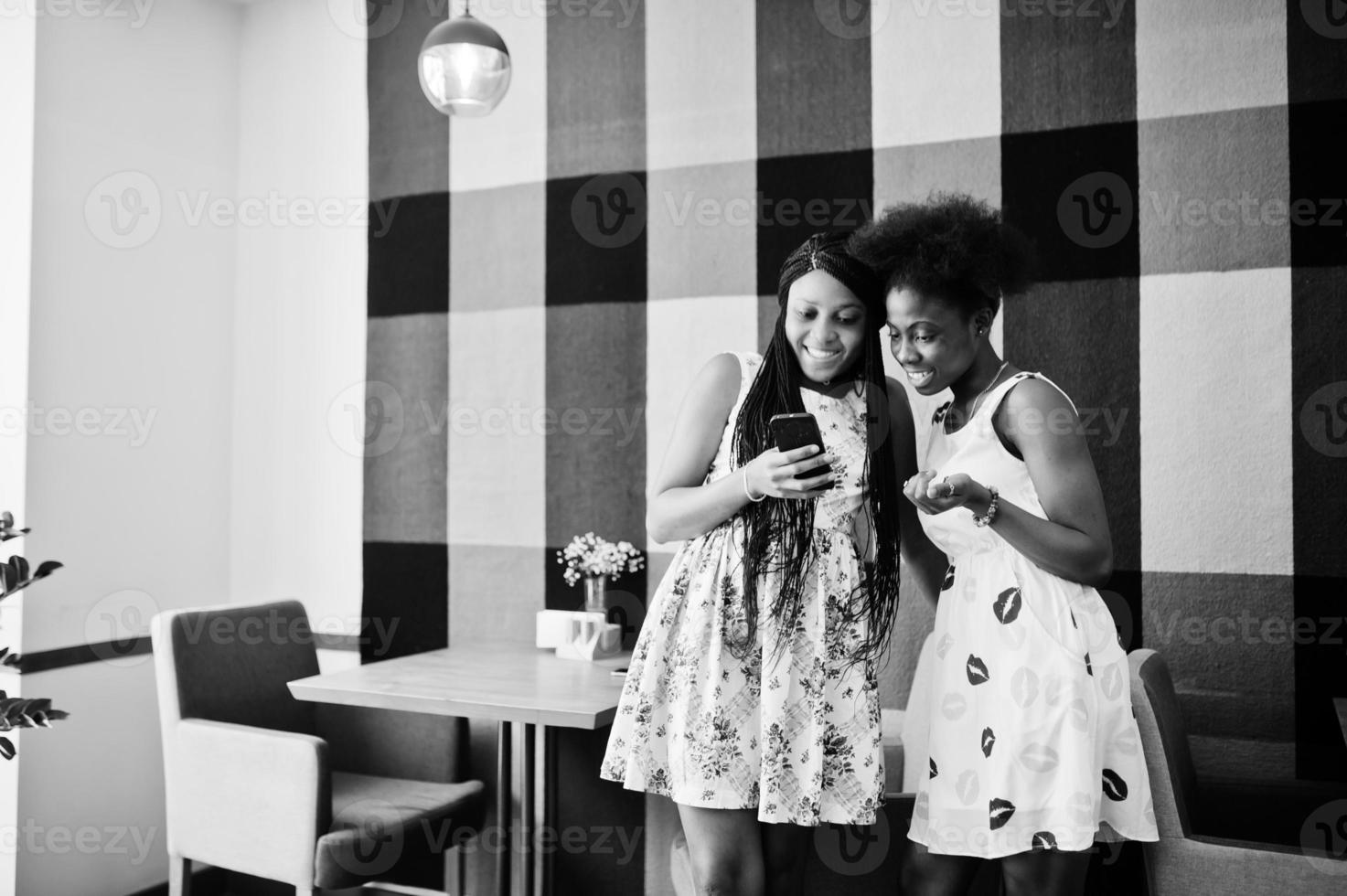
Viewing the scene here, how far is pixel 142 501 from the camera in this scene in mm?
3215

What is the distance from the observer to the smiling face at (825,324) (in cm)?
169

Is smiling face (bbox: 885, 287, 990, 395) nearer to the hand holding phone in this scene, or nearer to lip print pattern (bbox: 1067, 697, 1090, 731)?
the hand holding phone

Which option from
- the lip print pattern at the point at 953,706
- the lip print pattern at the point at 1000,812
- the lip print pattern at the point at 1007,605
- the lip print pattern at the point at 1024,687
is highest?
the lip print pattern at the point at 1007,605

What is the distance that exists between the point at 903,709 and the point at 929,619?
0.77ft

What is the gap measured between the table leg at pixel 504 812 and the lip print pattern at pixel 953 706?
1.11 meters

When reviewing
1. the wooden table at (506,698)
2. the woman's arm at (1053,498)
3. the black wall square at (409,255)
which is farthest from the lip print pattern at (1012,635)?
the black wall square at (409,255)

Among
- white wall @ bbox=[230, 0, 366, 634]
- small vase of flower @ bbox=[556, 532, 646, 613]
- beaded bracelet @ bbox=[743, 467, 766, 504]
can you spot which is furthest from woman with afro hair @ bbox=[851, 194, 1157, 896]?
white wall @ bbox=[230, 0, 366, 634]

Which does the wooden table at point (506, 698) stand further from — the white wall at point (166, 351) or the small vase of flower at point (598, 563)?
the white wall at point (166, 351)

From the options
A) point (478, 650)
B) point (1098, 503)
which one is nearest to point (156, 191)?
point (478, 650)

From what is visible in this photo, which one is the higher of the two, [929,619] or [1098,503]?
[1098,503]

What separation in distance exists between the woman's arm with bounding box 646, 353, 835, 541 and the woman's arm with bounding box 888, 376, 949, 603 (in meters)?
0.18

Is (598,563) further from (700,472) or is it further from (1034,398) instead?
(1034,398)

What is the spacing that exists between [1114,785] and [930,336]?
2.46 feet

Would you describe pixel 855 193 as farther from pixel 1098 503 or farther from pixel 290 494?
pixel 290 494
